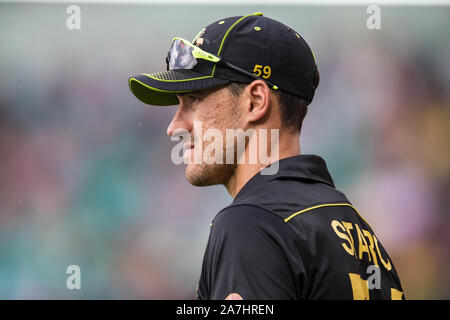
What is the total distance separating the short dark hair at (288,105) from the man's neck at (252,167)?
38 mm

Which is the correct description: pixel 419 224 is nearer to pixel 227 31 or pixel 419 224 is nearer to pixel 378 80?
pixel 378 80

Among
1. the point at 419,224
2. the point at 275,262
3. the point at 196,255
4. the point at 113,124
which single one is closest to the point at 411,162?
the point at 419,224

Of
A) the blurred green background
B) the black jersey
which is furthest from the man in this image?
the blurred green background

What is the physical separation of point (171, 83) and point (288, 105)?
1.02ft

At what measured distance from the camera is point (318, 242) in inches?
46.6

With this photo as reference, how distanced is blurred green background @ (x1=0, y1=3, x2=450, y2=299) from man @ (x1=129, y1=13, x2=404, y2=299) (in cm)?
318

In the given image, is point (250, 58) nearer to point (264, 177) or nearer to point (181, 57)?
point (181, 57)

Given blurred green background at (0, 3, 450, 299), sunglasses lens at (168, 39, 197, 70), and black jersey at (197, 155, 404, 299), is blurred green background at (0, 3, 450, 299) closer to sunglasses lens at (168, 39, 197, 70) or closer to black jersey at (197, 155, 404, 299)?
sunglasses lens at (168, 39, 197, 70)

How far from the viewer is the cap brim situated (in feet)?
4.89

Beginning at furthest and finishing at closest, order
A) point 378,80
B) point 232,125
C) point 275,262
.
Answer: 1. point 378,80
2. point 232,125
3. point 275,262

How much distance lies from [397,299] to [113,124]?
3.90 m

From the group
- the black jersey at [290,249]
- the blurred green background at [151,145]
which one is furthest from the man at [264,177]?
the blurred green background at [151,145]

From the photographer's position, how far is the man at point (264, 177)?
1.13 meters

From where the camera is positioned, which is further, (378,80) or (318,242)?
(378,80)
